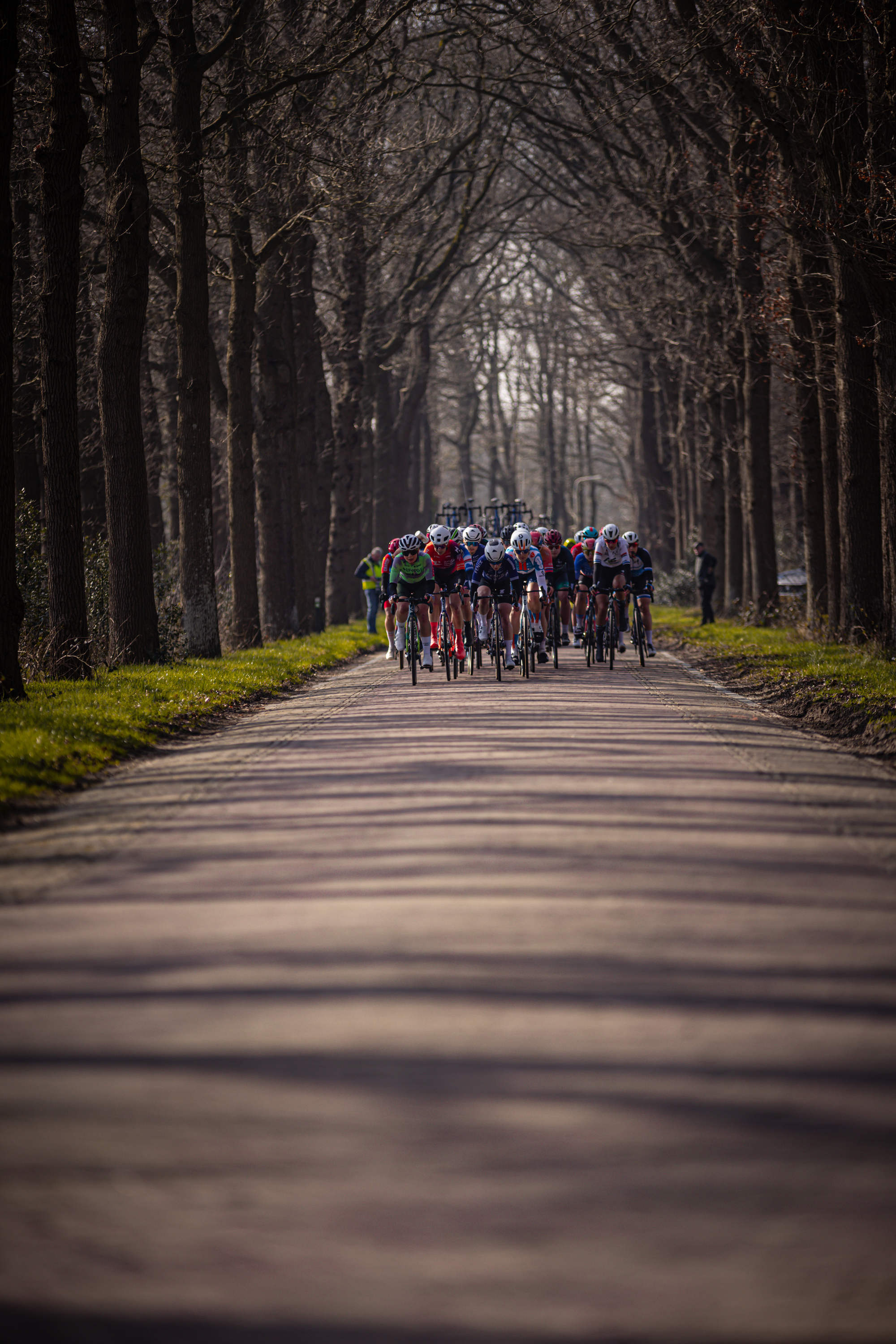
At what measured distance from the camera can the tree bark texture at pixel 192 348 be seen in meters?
23.1

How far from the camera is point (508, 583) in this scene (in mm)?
21984

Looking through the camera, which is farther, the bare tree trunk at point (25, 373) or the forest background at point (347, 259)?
the bare tree trunk at point (25, 373)

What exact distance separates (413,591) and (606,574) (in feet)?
11.3

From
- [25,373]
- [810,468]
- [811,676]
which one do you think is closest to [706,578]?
[810,468]

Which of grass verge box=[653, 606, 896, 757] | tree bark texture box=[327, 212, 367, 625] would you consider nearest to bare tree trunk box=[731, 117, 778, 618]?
grass verge box=[653, 606, 896, 757]

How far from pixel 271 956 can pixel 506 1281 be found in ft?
9.53

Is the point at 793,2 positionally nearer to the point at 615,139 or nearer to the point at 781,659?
the point at 781,659

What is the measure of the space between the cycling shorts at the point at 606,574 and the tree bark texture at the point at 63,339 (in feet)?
26.0

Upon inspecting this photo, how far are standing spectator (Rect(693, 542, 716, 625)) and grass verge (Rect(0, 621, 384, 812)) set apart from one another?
12.2 m

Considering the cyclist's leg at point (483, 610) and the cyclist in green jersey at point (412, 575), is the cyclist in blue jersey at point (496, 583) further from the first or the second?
the cyclist in green jersey at point (412, 575)

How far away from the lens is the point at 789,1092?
14.7 ft

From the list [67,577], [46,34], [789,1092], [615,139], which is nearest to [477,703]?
[67,577]

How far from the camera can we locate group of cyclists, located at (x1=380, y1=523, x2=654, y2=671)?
→ 72.2 feet

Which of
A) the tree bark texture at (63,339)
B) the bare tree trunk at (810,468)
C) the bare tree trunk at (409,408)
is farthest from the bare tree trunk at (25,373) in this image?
the bare tree trunk at (409,408)
